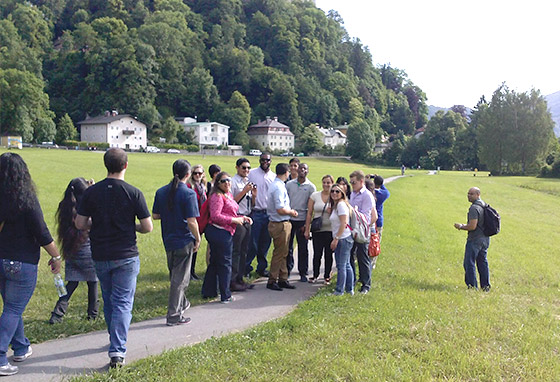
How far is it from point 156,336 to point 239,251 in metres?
2.50

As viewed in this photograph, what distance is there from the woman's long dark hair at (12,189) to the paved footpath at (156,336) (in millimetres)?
1694

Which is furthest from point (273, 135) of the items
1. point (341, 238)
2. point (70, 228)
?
point (70, 228)

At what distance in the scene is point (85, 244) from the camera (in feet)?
21.4

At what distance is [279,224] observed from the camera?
26.7 feet

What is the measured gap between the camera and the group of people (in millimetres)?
4812

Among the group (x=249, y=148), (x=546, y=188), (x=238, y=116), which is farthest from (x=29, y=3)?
(x=546, y=188)

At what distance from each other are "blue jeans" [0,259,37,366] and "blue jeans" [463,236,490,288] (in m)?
7.41

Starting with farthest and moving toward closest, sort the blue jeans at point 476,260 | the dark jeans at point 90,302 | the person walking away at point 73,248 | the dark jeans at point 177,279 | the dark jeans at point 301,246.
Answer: the dark jeans at point 301,246 < the blue jeans at point 476,260 < the dark jeans at point 90,302 < the person walking away at point 73,248 < the dark jeans at point 177,279

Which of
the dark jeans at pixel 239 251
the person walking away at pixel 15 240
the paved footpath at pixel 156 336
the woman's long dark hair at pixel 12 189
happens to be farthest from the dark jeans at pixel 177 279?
the woman's long dark hair at pixel 12 189

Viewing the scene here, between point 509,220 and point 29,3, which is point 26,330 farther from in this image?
point 29,3

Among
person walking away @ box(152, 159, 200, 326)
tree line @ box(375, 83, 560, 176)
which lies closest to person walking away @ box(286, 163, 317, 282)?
person walking away @ box(152, 159, 200, 326)

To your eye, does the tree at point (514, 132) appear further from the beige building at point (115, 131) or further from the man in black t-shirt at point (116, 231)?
the man in black t-shirt at point (116, 231)

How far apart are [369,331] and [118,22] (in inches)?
4871

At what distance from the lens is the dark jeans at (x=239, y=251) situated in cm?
788
